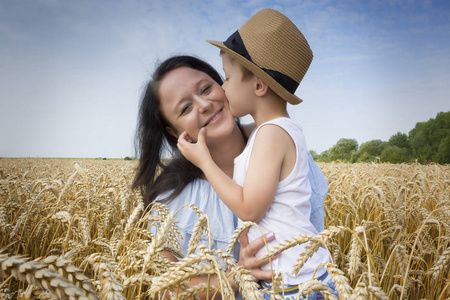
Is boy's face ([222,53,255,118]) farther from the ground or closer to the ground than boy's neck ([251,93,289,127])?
farther from the ground

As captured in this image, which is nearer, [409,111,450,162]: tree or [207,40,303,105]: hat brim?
[207,40,303,105]: hat brim

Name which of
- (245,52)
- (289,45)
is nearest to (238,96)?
(245,52)

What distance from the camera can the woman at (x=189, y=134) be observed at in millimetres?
1997

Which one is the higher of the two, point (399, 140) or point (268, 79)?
point (399, 140)

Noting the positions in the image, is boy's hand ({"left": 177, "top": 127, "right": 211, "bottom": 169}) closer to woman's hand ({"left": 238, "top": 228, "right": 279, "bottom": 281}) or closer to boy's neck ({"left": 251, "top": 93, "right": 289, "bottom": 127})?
boy's neck ({"left": 251, "top": 93, "right": 289, "bottom": 127})

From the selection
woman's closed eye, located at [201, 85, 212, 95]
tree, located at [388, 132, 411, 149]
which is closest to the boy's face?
woman's closed eye, located at [201, 85, 212, 95]

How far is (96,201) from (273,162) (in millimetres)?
1231

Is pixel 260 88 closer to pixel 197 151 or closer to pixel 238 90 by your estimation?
pixel 238 90

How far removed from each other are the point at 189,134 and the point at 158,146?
0.67 m

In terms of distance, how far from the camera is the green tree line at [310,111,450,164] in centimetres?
2802

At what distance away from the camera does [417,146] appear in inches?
1298

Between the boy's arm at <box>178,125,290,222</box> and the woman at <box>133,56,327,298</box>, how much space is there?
0.79 feet

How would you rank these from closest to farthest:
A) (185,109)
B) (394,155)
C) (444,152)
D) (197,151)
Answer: (197,151)
(185,109)
(444,152)
(394,155)

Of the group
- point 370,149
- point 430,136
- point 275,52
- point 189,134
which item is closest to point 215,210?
point 189,134
